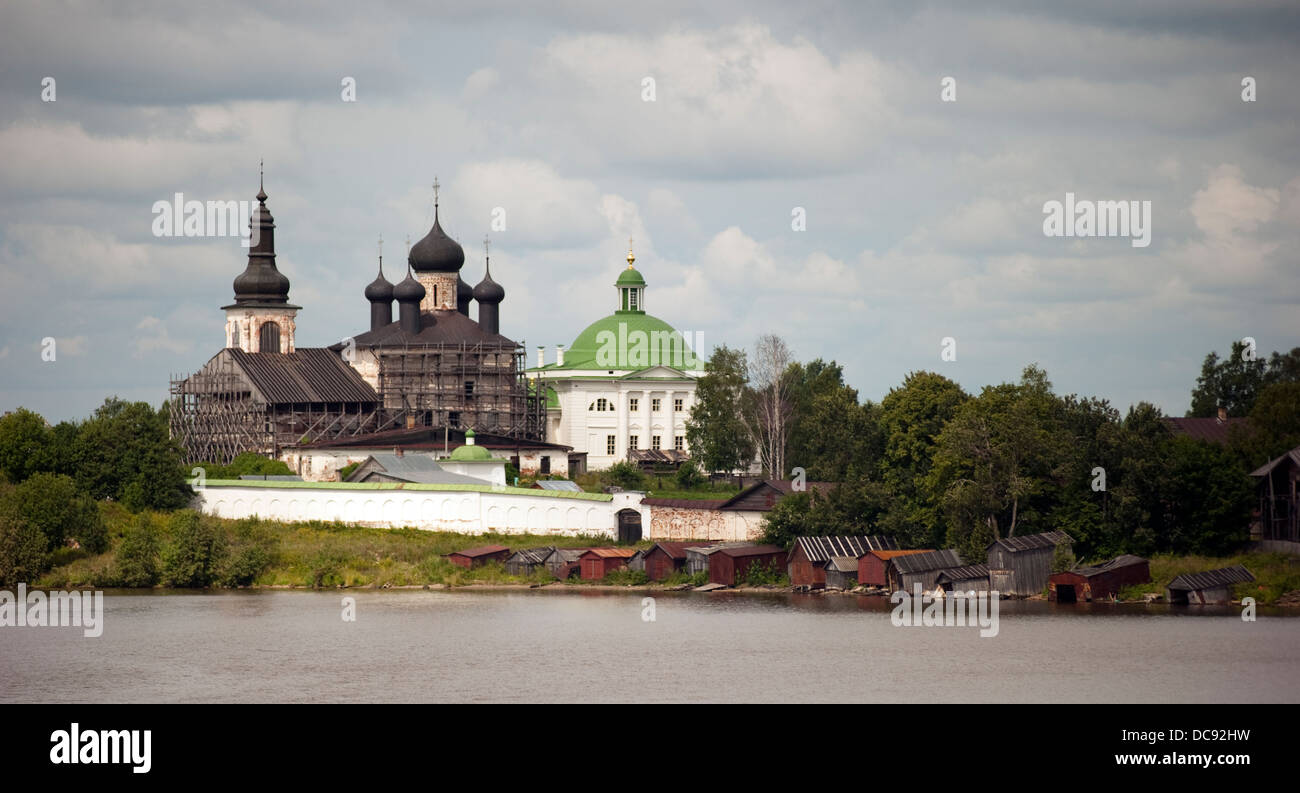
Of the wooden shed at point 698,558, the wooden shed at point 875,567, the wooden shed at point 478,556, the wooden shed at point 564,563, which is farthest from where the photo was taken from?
the wooden shed at point 478,556

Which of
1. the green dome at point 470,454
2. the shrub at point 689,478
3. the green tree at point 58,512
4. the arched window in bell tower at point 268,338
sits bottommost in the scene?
the green tree at point 58,512

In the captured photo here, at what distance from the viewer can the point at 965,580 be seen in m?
49.7

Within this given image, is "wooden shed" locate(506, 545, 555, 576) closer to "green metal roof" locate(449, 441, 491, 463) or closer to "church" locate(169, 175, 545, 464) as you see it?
"green metal roof" locate(449, 441, 491, 463)

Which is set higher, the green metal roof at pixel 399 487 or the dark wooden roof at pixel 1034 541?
the green metal roof at pixel 399 487

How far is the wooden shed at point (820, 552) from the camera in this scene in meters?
53.0

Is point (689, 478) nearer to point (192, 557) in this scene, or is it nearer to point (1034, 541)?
point (192, 557)

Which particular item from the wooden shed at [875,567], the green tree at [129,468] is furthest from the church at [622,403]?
the wooden shed at [875,567]

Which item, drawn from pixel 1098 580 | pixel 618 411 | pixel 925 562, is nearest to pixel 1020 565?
pixel 1098 580

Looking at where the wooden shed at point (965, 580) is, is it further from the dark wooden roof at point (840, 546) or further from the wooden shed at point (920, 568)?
the dark wooden roof at point (840, 546)

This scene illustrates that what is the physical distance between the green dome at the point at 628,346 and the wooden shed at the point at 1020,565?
4231 centimetres

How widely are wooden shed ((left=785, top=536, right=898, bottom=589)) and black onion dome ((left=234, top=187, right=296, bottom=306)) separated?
116ft

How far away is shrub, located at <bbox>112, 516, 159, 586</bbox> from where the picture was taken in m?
54.2
